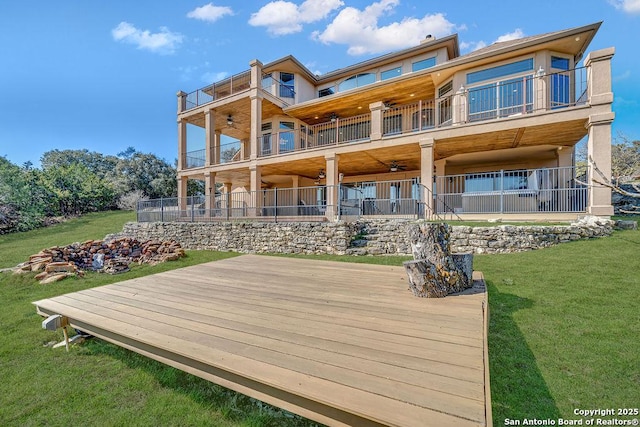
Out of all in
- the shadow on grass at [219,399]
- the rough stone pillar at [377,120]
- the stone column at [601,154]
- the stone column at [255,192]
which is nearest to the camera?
the shadow on grass at [219,399]

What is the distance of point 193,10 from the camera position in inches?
502

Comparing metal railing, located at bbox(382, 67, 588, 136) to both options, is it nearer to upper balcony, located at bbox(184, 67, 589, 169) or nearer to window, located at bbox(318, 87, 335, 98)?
upper balcony, located at bbox(184, 67, 589, 169)

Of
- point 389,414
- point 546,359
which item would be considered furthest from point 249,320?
point 546,359

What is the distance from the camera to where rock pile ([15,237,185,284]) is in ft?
24.2

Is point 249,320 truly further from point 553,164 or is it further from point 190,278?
point 553,164

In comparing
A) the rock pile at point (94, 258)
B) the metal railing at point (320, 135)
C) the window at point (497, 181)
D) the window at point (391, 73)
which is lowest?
the rock pile at point (94, 258)

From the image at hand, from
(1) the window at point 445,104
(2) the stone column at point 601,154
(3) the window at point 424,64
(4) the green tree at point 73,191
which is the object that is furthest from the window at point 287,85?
(4) the green tree at point 73,191

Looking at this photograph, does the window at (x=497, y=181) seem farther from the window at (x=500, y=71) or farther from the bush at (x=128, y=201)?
the bush at (x=128, y=201)

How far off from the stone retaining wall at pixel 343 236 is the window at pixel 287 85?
387 inches

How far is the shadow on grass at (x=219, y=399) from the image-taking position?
93.4 inches

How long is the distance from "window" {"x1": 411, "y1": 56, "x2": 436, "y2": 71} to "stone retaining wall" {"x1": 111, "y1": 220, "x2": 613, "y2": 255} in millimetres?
10134

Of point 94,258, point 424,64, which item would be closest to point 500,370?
point 94,258

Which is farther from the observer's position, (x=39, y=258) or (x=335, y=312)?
(x=39, y=258)

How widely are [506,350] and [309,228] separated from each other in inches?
303
